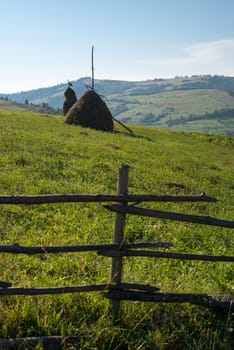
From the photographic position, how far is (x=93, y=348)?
16.1ft

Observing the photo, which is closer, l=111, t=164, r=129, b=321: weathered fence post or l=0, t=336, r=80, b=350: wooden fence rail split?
l=0, t=336, r=80, b=350: wooden fence rail split

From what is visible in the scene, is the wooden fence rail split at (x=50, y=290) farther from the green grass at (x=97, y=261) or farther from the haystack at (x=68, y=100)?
the haystack at (x=68, y=100)

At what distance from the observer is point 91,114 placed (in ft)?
117

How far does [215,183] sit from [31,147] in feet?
29.7

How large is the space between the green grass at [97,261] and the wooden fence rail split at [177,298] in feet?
0.49

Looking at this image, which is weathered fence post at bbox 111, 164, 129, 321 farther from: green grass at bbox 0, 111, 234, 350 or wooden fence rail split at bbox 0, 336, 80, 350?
wooden fence rail split at bbox 0, 336, 80, 350

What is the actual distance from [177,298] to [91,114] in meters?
30.9

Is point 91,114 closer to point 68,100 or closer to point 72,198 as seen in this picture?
point 68,100

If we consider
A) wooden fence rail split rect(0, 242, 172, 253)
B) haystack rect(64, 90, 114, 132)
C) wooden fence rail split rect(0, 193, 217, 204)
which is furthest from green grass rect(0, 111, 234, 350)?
haystack rect(64, 90, 114, 132)

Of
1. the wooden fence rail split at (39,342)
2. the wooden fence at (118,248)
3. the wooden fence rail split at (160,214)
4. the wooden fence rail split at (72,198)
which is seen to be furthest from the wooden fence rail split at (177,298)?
the wooden fence rail split at (72,198)

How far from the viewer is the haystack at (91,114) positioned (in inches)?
1400

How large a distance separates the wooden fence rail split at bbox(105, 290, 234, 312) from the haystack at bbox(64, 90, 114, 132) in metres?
30.5

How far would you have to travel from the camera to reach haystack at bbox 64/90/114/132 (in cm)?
3556

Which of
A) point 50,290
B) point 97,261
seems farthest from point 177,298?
point 97,261
